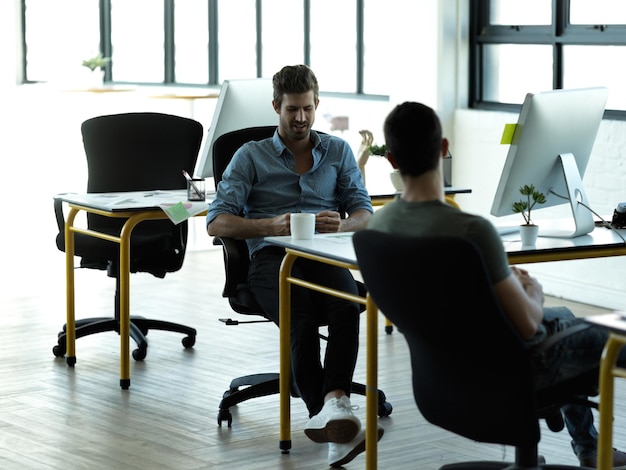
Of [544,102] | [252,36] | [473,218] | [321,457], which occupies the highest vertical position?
[252,36]

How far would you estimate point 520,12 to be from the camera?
6.88 meters

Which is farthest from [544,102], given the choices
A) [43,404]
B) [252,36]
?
[252,36]

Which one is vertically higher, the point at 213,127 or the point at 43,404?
the point at 213,127

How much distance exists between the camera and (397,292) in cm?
262

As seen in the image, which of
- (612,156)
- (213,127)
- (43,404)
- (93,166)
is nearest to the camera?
(43,404)

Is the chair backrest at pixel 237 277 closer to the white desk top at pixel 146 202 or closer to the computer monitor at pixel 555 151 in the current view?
the white desk top at pixel 146 202

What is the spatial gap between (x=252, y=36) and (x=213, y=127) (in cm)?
591

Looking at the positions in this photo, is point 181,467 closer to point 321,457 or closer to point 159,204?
point 321,457

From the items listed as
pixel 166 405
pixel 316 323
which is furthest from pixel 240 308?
pixel 166 405

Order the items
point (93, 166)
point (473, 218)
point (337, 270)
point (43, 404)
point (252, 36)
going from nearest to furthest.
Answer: point (473, 218) → point (337, 270) → point (43, 404) → point (93, 166) → point (252, 36)

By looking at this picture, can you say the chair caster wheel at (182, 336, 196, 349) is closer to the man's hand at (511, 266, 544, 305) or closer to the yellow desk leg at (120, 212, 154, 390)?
the yellow desk leg at (120, 212, 154, 390)

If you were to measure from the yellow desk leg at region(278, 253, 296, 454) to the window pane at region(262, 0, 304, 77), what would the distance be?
6.28 m

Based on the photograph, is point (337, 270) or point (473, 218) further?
point (337, 270)

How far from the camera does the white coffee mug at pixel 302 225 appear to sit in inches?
140
